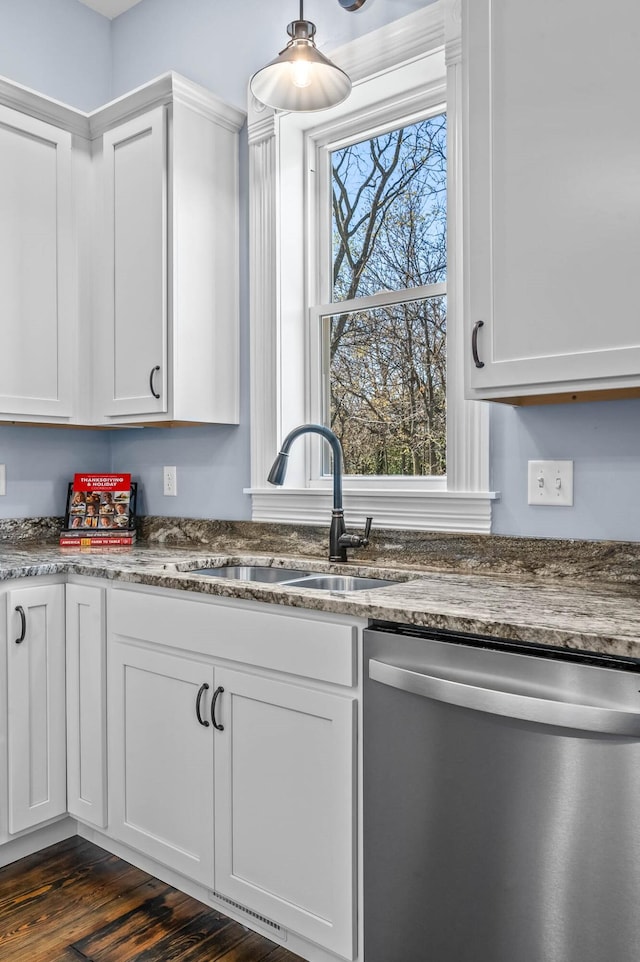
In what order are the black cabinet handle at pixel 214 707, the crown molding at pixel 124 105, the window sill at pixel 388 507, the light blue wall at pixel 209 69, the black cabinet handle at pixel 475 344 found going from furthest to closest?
the light blue wall at pixel 209 69 → the crown molding at pixel 124 105 → the window sill at pixel 388 507 → the black cabinet handle at pixel 214 707 → the black cabinet handle at pixel 475 344

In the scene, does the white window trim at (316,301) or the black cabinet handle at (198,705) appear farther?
the white window trim at (316,301)

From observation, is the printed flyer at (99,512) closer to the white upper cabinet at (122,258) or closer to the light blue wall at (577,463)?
the white upper cabinet at (122,258)

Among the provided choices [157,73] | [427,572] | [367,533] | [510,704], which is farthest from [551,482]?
[157,73]

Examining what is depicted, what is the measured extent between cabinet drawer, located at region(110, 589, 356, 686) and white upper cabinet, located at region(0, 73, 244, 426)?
72cm

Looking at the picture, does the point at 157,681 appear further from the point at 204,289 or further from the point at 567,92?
the point at 567,92

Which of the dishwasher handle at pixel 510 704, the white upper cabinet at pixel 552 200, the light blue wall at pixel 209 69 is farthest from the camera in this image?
the light blue wall at pixel 209 69

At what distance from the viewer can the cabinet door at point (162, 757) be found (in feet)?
5.94

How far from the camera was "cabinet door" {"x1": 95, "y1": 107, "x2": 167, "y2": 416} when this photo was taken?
93.9 inches

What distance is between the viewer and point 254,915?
68.7 inches

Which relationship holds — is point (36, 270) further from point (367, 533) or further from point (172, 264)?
point (367, 533)

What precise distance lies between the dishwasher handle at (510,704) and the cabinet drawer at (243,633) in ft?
0.34

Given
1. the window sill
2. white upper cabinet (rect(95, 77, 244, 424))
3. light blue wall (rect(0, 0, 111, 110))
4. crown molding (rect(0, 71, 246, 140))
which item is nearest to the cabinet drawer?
the window sill

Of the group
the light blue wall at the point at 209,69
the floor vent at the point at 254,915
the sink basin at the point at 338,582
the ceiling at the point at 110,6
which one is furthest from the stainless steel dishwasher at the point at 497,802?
the ceiling at the point at 110,6

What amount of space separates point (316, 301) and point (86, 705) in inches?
60.8
